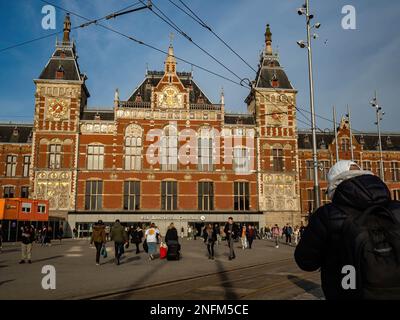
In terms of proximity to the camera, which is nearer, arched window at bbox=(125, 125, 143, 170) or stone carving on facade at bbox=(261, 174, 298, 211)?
arched window at bbox=(125, 125, 143, 170)

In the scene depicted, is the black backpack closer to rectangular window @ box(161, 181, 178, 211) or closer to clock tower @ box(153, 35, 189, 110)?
rectangular window @ box(161, 181, 178, 211)

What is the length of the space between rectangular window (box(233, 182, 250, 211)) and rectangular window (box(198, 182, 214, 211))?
2.33 metres

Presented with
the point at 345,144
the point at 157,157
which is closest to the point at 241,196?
the point at 157,157

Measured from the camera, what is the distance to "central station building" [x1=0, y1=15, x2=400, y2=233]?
36.6m

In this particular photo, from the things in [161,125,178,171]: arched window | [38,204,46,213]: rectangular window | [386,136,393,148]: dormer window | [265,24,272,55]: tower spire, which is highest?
[265,24,272,55]: tower spire

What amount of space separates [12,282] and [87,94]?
1404 inches

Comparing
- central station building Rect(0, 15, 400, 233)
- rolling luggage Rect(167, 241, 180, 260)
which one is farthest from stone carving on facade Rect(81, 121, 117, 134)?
rolling luggage Rect(167, 241, 180, 260)

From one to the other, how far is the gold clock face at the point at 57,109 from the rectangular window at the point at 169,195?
11.3m

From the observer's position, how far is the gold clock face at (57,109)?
121 feet

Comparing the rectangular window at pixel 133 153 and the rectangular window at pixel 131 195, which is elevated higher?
the rectangular window at pixel 133 153

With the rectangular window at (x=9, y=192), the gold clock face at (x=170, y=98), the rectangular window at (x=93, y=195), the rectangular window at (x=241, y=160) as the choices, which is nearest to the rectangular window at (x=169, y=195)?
the rectangular window at (x=93, y=195)

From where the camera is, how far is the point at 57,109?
37031 mm

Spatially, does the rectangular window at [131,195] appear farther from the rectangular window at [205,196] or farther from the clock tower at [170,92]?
the clock tower at [170,92]
